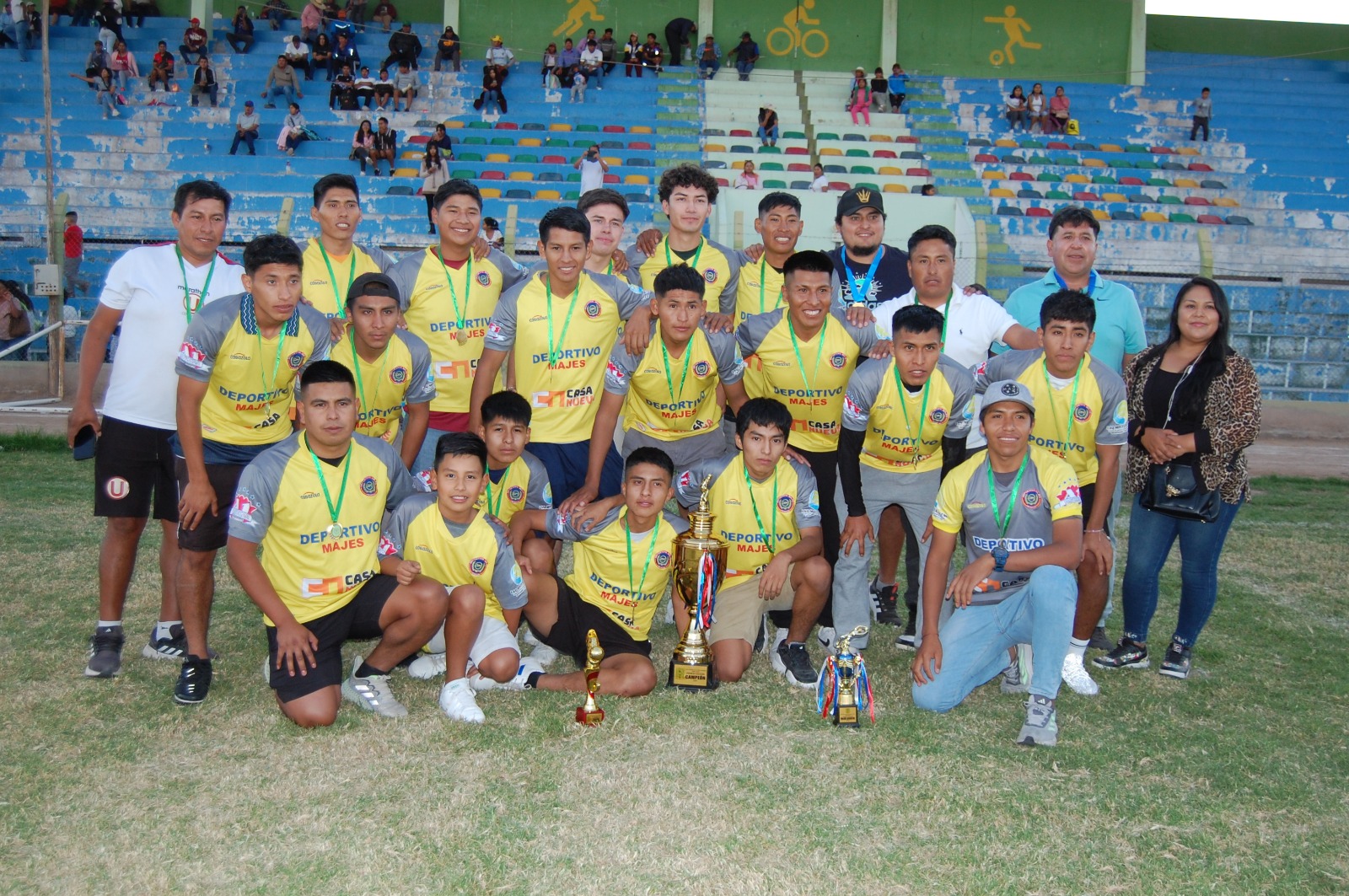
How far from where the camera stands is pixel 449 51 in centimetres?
2278

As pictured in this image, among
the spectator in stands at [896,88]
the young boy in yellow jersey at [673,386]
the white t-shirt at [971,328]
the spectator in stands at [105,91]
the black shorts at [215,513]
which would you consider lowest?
the black shorts at [215,513]

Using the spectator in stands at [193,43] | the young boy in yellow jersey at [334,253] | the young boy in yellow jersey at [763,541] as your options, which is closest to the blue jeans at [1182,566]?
the young boy in yellow jersey at [763,541]

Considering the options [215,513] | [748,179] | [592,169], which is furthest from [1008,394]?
[592,169]

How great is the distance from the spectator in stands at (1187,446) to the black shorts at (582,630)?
230 centimetres

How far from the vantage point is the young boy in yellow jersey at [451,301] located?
18.4 feet

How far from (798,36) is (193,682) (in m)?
22.7

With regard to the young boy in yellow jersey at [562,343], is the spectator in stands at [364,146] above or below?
above

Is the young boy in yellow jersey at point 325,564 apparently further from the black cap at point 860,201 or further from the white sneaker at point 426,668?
the black cap at point 860,201

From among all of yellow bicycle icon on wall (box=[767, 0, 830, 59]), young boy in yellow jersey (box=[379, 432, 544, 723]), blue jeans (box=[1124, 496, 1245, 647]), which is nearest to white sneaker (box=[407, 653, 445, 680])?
young boy in yellow jersey (box=[379, 432, 544, 723])

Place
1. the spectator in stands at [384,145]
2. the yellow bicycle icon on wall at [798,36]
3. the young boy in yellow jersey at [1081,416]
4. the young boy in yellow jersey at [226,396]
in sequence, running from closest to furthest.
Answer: the young boy in yellow jersey at [226,396] → the young boy in yellow jersey at [1081,416] → the spectator in stands at [384,145] → the yellow bicycle icon on wall at [798,36]

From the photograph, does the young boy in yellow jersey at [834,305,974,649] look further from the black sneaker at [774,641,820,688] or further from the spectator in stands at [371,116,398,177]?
the spectator in stands at [371,116,398,177]

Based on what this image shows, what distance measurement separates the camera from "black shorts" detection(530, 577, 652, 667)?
5.07m

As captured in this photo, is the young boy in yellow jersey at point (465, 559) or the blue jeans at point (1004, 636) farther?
the young boy in yellow jersey at point (465, 559)

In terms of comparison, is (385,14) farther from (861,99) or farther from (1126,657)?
(1126,657)
